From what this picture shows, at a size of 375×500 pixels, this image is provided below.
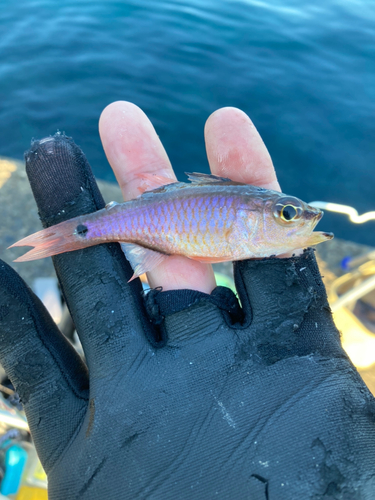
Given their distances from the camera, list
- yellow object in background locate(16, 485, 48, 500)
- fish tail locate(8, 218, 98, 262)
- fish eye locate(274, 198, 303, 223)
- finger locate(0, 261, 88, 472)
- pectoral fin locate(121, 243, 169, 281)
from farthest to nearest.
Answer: yellow object in background locate(16, 485, 48, 500) → pectoral fin locate(121, 243, 169, 281) → fish tail locate(8, 218, 98, 262) → fish eye locate(274, 198, 303, 223) → finger locate(0, 261, 88, 472)

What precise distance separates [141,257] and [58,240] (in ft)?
2.28

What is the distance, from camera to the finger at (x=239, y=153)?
321 cm

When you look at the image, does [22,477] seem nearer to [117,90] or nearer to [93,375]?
[93,375]

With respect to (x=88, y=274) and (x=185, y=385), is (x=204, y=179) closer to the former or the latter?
(x=88, y=274)

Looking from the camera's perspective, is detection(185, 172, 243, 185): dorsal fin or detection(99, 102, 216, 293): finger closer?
detection(185, 172, 243, 185): dorsal fin

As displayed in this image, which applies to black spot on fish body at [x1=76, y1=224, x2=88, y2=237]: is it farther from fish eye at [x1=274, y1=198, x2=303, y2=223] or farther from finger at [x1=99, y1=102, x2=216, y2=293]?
fish eye at [x1=274, y1=198, x2=303, y2=223]

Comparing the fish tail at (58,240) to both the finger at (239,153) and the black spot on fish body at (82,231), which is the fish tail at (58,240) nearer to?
the black spot on fish body at (82,231)

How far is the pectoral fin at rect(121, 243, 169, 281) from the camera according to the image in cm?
280

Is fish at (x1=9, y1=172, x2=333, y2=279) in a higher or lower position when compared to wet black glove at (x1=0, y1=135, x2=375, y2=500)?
higher

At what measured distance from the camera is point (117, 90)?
8234 mm

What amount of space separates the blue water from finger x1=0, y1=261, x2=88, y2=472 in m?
4.94

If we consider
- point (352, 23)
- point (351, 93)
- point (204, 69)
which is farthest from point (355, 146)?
point (352, 23)

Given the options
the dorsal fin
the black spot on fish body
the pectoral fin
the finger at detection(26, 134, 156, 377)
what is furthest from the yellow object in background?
the dorsal fin

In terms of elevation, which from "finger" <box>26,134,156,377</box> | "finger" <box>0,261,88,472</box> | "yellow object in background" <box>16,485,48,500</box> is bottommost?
"yellow object in background" <box>16,485,48,500</box>
